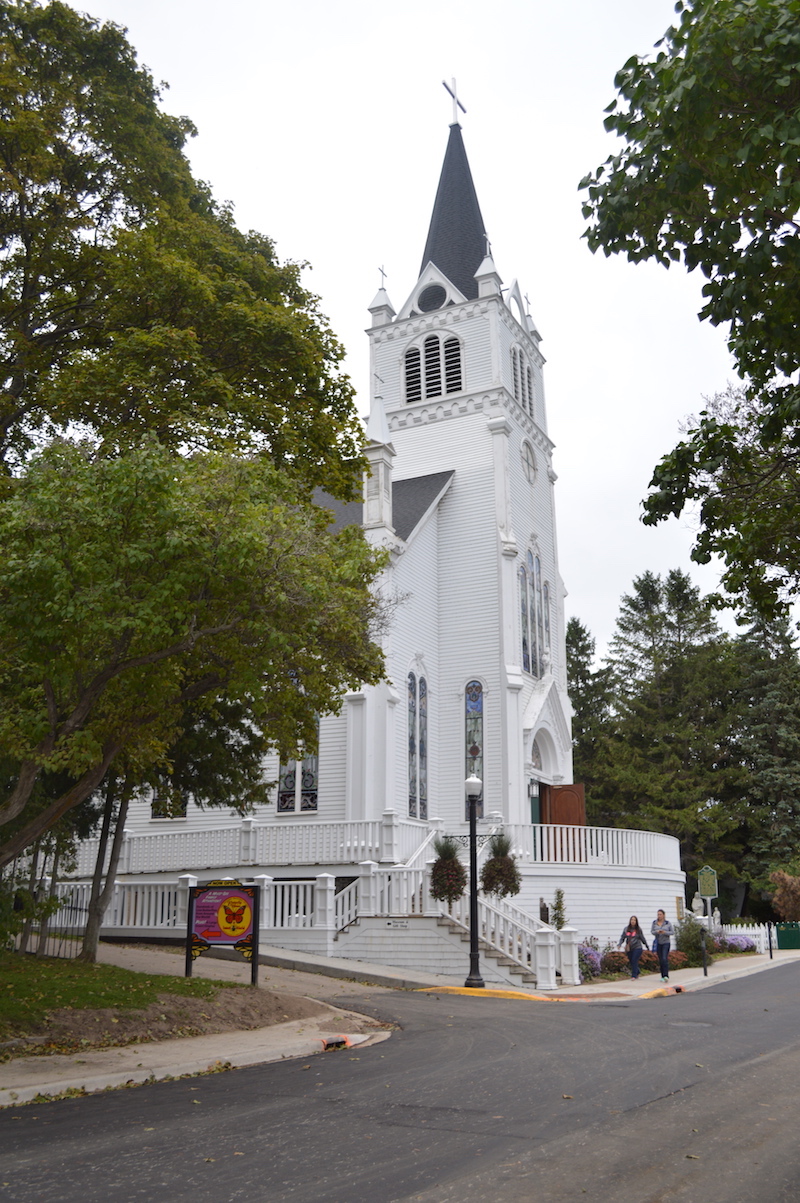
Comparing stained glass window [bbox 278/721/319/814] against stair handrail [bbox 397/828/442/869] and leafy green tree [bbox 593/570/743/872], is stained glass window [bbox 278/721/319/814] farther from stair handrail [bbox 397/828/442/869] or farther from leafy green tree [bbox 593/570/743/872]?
leafy green tree [bbox 593/570/743/872]

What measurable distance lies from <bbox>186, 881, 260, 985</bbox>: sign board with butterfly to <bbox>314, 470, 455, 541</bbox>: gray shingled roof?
15942 mm

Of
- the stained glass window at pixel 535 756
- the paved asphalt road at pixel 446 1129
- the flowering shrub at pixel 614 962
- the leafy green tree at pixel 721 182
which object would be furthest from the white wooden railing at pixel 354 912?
the leafy green tree at pixel 721 182

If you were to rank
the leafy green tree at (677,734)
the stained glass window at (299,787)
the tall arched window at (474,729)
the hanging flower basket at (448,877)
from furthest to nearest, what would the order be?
the leafy green tree at (677,734), the tall arched window at (474,729), the stained glass window at (299,787), the hanging flower basket at (448,877)

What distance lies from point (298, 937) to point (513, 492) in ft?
53.7

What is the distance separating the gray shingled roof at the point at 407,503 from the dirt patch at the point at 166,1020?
17461 mm

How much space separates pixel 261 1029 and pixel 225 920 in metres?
2.53

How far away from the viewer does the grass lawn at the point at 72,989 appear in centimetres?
1147

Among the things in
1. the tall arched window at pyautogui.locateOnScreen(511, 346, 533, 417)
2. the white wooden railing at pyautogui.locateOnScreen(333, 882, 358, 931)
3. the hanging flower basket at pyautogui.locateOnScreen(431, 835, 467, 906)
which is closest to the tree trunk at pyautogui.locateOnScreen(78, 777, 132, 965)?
the white wooden railing at pyautogui.locateOnScreen(333, 882, 358, 931)

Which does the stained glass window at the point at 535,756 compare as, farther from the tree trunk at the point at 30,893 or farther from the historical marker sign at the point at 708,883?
the tree trunk at the point at 30,893

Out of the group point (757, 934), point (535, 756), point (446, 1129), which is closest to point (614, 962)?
point (535, 756)

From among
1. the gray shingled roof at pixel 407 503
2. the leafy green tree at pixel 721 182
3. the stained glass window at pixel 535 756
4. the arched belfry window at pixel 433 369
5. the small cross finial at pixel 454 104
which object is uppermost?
the small cross finial at pixel 454 104

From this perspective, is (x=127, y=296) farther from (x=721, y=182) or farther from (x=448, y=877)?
(x=448, y=877)

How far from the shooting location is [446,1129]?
7316mm

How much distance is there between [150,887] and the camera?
23.2 metres
